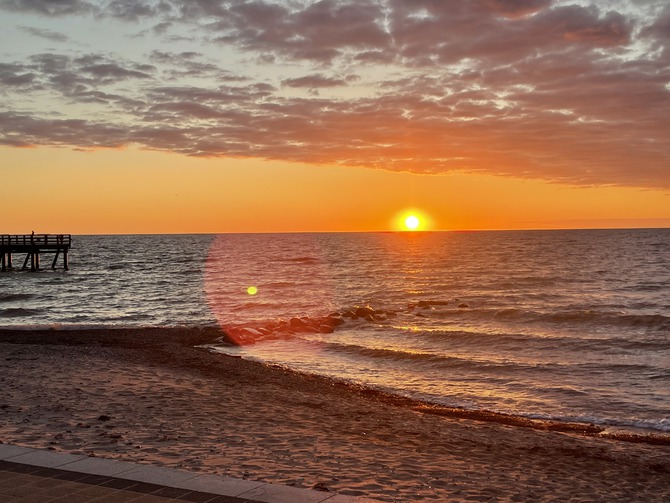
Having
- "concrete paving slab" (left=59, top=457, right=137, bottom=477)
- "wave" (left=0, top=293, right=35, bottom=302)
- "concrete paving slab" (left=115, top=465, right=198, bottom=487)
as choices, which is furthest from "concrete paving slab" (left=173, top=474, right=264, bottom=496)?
"wave" (left=0, top=293, right=35, bottom=302)

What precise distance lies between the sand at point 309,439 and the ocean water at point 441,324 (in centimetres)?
287

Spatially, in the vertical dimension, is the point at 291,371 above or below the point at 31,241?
below

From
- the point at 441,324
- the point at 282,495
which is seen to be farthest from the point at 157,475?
the point at 441,324

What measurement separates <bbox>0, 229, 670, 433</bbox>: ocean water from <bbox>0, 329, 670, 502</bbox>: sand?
287 centimetres

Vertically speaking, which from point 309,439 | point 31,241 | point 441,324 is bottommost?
point 441,324

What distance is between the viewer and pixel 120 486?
7.12 meters

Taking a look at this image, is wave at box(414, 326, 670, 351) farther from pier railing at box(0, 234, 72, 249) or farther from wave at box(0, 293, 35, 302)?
pier railing at box(0, 234, 72, 249)

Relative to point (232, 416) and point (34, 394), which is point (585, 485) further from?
point (34, 394)

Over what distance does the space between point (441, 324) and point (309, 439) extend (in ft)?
80.5

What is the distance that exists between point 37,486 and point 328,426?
6.86 meters

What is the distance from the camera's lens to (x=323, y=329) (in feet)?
107

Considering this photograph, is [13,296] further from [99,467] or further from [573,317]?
[99,467]

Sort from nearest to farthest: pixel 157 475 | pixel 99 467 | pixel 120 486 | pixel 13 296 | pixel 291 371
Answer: pixel 120 486, pixel 157 475, pixel 99 467, pixel 291 371, pixel 13 296

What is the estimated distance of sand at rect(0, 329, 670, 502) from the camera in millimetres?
9648
